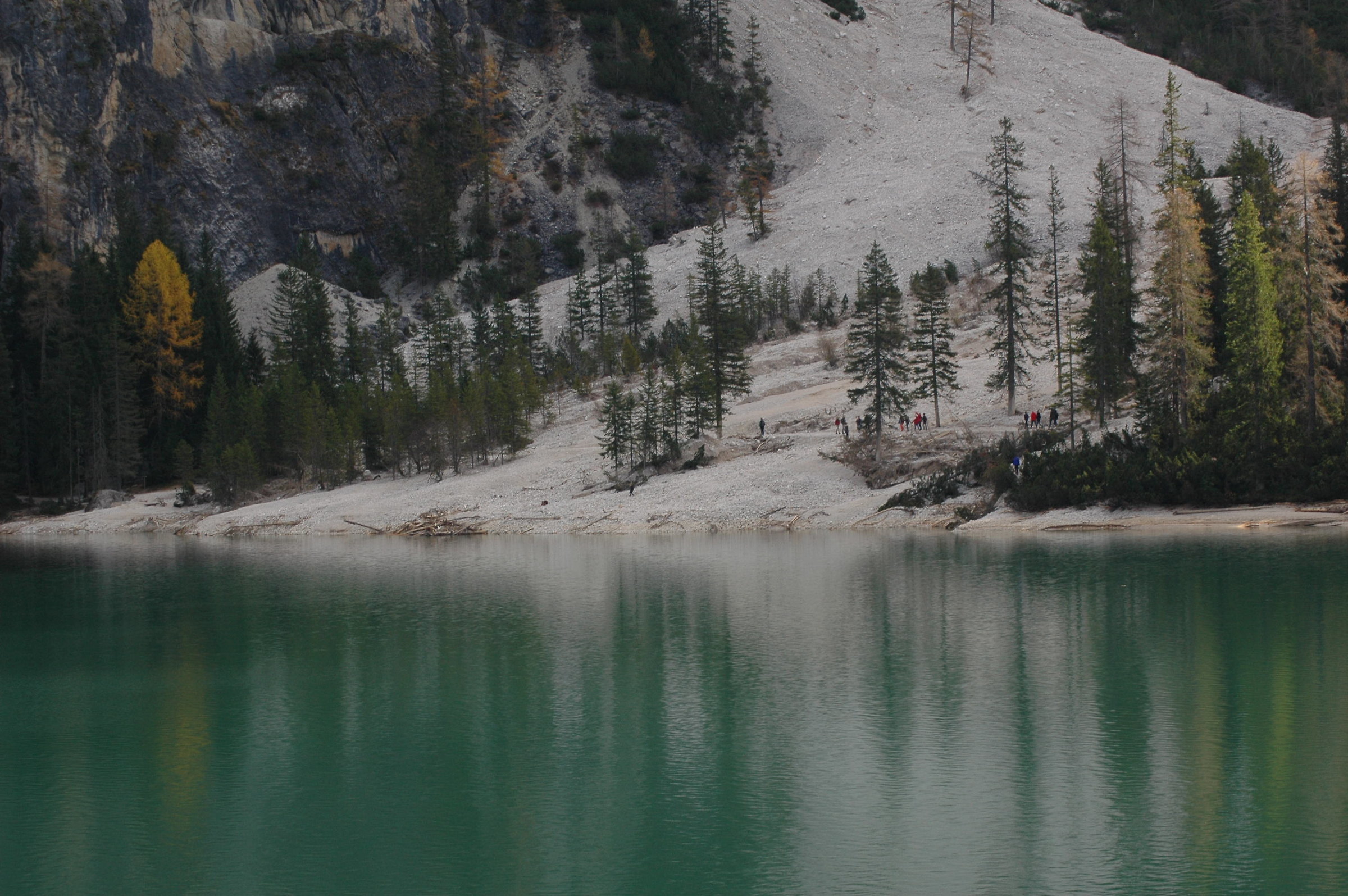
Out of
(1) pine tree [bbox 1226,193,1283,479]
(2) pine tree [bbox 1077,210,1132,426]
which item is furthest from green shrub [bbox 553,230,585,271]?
(1) pine tree [bbox 1226,193,1283,479]

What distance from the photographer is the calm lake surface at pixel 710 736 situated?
1711 cm

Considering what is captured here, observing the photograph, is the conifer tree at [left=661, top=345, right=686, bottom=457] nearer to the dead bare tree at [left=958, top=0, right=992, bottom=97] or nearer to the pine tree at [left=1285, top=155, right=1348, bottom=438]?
the pine tree at [left=1285, top=155, right=1348, bottom=438]

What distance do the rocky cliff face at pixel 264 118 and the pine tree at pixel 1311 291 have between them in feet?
323

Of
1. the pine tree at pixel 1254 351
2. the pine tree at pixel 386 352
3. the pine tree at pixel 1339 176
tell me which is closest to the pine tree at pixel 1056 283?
the pine tree at pixel 1254 351

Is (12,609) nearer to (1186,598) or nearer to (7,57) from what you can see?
(1186,598)

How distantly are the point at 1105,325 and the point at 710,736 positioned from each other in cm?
4609

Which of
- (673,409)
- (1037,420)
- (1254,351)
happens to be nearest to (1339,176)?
(1254,351)

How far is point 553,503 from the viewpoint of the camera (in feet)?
231

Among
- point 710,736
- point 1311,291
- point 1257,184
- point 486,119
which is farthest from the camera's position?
point 486,119

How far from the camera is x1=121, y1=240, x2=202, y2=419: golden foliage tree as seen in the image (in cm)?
9419

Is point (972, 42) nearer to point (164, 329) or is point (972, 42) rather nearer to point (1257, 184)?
point (1257, 184)

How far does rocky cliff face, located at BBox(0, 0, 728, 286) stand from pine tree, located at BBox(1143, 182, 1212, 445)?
93652mm

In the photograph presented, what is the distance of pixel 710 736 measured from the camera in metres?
23.5

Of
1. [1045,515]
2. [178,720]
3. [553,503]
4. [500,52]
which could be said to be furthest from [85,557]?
[500,52]
